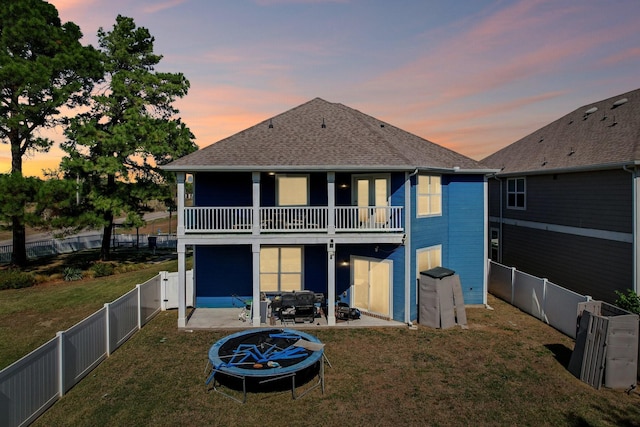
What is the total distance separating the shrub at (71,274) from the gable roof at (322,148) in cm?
1319

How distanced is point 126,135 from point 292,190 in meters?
14.0

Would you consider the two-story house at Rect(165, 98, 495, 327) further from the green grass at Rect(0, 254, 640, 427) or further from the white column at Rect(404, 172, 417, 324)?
the green grass at Rect(0, 254, 640, 427)

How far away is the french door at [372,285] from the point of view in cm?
1402

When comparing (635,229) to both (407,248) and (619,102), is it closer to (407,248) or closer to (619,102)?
(407,248)

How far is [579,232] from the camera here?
1509cm

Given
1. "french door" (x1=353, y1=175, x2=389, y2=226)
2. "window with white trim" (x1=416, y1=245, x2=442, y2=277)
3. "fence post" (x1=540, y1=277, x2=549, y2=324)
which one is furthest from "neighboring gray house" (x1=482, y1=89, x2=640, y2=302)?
"french door" (x1=353, y1=175, x2=389, y2=226)

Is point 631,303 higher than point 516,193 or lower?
lower

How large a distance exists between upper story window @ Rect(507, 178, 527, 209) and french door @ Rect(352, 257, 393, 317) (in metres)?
10.3

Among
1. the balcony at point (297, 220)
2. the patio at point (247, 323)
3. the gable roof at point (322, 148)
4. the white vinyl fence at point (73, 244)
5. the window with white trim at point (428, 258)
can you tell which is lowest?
the patio at point (247, 323)

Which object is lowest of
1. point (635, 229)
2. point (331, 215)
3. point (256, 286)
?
point (256, 286)

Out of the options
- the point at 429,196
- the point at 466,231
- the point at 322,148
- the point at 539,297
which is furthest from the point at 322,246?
the point at 539,297

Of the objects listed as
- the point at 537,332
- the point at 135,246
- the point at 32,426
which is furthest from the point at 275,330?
the point at 135,246

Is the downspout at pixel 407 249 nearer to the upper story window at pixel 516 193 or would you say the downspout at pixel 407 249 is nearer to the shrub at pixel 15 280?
the upper story window at pixel 516 193

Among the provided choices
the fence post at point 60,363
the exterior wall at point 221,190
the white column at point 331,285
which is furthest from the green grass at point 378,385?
the exterior wall at point 221,190
